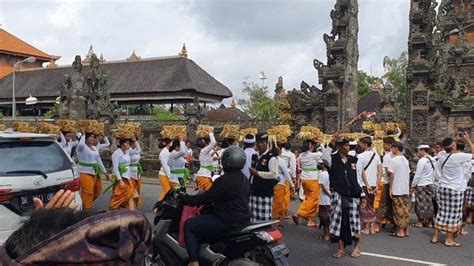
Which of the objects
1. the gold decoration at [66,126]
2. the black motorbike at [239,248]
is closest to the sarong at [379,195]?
the black motorbike at [239,248]

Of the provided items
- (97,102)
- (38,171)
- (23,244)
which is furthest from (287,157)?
(97,102)

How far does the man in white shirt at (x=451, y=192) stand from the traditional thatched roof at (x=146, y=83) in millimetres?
26097

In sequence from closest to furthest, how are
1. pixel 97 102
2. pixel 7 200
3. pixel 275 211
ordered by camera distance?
pixel 7 200, pixel 275 211, pixel 97 102

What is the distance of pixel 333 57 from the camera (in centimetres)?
1805

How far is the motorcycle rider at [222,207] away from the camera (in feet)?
16.2

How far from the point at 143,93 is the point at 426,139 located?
77.9ft

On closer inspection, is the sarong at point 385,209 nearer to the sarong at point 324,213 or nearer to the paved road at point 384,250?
the paved road at point 384,250

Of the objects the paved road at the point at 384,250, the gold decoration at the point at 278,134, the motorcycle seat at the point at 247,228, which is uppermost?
the gold decoration at the point at 278,134

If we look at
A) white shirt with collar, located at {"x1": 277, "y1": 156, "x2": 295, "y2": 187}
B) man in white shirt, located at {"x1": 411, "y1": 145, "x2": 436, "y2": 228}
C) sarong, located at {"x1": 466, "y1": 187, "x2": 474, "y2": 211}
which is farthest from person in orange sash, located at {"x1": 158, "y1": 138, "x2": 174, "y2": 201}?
sarong, located at {"x1": 466, "y1": 187, "x2": 474, "y2": 211}

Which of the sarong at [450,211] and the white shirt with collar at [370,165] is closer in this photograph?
the sarong at [450,211]

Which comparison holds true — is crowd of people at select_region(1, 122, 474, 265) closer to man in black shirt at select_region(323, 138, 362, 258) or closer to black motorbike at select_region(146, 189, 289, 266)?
man in black shirt at select_region(323, 138, 362, 258)

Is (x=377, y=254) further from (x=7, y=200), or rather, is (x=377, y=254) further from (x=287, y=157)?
(x=7, y=200)

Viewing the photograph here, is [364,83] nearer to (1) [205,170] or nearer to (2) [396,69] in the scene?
(2) [396,69]

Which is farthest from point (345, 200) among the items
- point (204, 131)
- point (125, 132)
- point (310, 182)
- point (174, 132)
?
point (125, 132)
